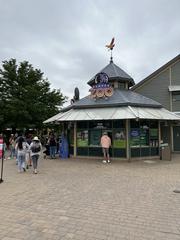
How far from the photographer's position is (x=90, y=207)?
233 inches

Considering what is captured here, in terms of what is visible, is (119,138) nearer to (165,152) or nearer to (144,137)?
(144,137)

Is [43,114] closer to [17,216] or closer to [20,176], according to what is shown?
[20,176]

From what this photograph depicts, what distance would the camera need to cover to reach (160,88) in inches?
822

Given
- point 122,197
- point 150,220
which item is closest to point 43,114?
point 122,197

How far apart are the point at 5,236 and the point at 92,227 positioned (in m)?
1.63

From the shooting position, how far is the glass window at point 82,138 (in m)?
16.3

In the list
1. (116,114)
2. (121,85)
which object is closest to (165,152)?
(116,114)

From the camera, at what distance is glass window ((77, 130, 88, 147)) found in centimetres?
1627

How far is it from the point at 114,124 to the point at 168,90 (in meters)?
7.78

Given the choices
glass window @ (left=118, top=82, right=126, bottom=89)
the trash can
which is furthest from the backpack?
glass window @ (left=118, top=82, right=126, bottom=89)

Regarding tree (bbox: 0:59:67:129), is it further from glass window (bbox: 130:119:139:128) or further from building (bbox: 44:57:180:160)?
glass window (bbox: 130:119:139:128)

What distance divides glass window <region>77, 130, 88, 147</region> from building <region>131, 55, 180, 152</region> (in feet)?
23.0

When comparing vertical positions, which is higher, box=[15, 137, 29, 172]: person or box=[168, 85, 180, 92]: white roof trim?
box=[168, 85, 180, 92]: white roof trim

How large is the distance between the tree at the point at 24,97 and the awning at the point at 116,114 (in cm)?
1041
